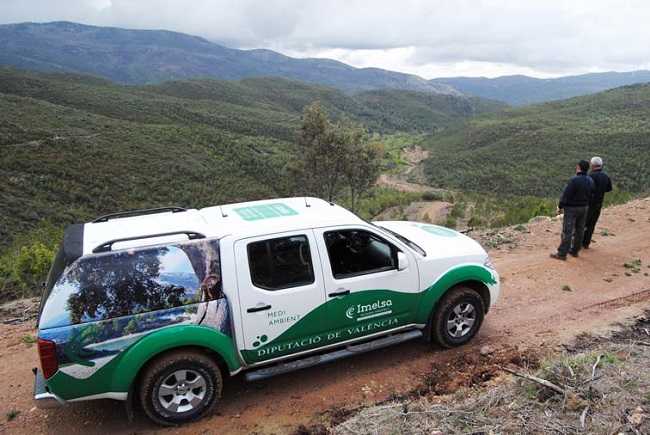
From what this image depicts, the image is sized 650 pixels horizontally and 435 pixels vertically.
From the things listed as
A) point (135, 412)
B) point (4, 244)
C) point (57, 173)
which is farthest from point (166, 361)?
point (57, 173)

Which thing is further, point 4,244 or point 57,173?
point 57,173

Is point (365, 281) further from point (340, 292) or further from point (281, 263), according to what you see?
point (281, 263)

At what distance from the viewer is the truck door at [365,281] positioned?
15.0 ft

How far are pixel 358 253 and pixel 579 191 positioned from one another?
16.4 feet

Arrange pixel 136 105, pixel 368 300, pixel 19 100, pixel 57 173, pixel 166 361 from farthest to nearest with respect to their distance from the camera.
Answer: pixel 136 105 < pixel 19 100 < pixel 57 173 < pixel 368 300 < pixel 166 361

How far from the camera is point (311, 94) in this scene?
147250mm

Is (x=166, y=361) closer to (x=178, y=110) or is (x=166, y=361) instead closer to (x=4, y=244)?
(x=4, y=244)

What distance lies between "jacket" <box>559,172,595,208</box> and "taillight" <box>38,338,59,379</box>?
7.64 m

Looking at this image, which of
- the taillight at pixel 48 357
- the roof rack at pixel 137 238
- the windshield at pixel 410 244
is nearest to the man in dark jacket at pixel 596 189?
the windshield at pixel 410 244

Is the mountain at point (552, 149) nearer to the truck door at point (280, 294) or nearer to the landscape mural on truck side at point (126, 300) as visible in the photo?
the truck door at point (280, 294)

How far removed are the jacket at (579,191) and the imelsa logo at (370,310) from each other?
4724mm

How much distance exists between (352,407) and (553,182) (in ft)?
147

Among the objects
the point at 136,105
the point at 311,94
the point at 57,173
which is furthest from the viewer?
the point at 311,94

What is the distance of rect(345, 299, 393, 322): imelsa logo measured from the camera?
467 cm
